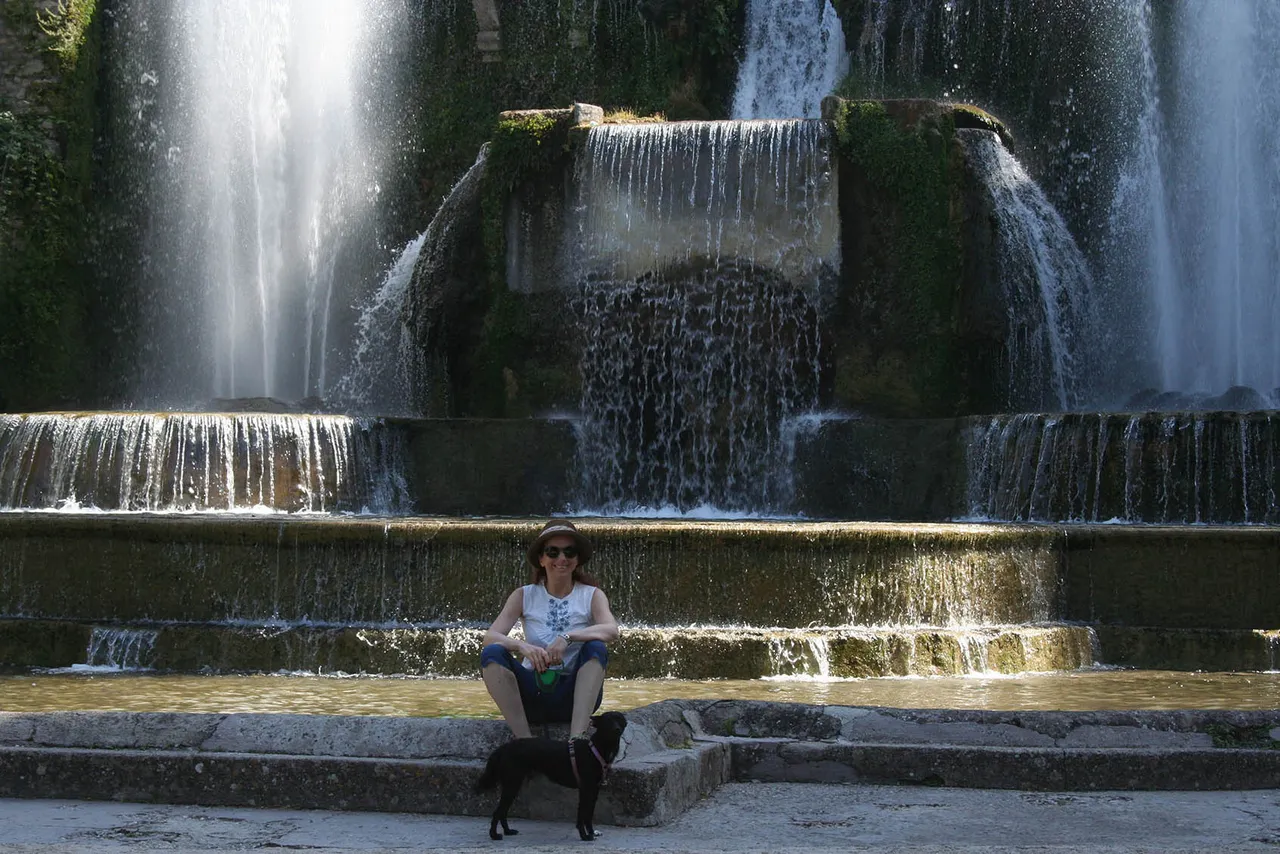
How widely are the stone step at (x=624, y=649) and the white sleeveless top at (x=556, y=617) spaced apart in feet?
11.7

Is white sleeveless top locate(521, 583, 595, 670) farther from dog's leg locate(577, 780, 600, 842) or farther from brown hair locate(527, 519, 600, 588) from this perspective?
dog's leg locate(577, 780, 600, 842)

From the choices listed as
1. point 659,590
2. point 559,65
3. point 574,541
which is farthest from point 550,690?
point 559,65

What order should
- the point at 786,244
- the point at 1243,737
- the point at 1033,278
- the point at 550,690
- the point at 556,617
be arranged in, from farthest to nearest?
1. the point at 1033,278
2. the point at 786,244
3. the point at 1243,737
4. the point at 556,617
5. the point at 550,690

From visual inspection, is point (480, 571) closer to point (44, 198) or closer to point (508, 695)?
point (508, 695)

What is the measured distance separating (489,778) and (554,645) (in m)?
0.48

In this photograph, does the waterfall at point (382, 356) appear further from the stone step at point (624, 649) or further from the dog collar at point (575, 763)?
the dog collar at point (575, 763)

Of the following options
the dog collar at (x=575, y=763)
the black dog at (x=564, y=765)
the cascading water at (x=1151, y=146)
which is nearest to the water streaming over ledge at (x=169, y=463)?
the black dog at (x=564, y=765)

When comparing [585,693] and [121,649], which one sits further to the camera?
[121,649]

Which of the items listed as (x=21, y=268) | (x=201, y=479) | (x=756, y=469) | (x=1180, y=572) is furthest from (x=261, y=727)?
(x=21, y=268)

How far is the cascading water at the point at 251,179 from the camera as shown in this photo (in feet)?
62.8

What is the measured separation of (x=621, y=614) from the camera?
9.52 meters

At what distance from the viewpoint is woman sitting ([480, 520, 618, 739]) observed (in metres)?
Answer: 5.17

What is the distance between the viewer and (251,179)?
1980 cm

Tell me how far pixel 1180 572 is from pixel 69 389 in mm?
12208
